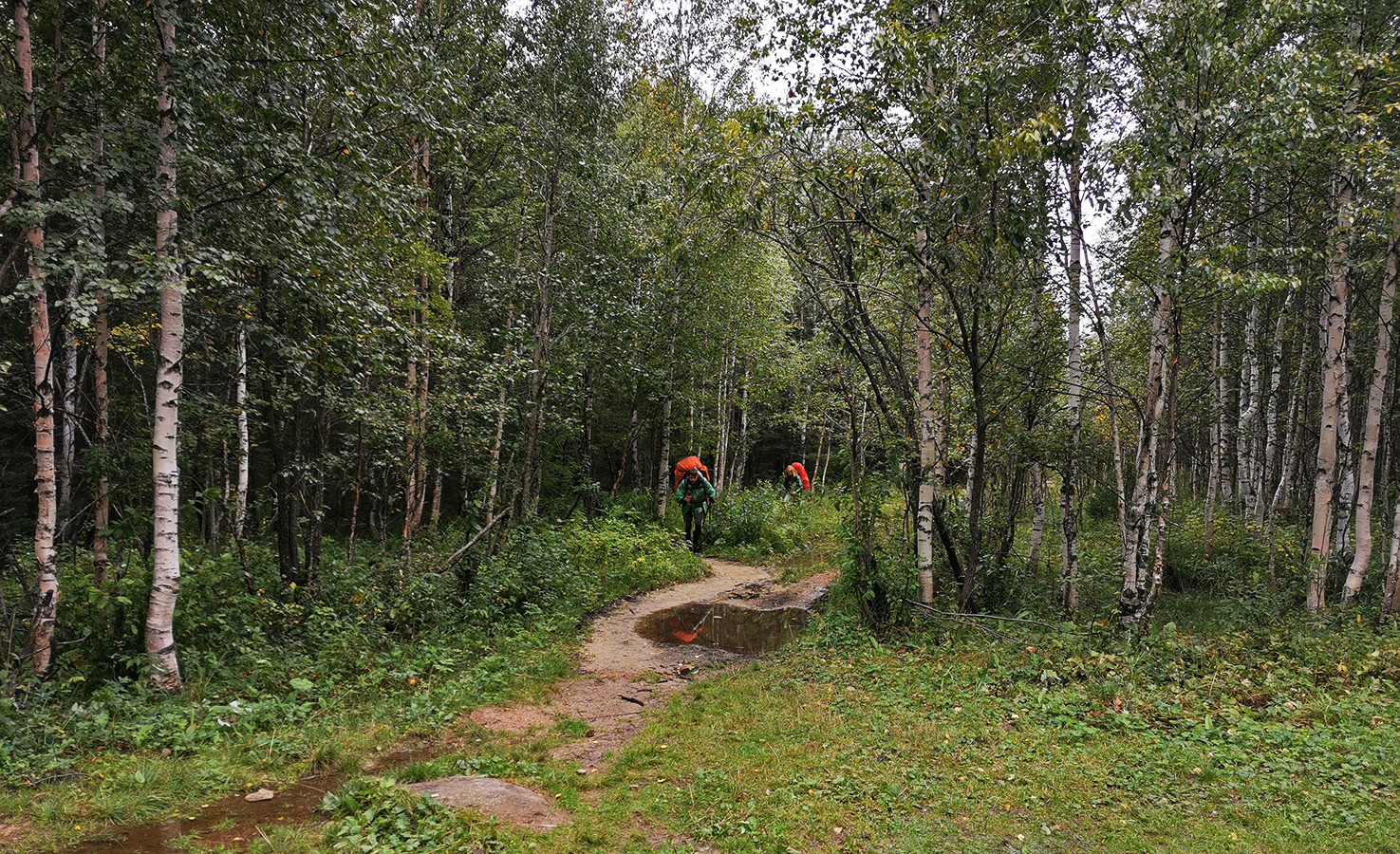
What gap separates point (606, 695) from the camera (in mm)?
7766

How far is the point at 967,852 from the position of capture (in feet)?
13.6

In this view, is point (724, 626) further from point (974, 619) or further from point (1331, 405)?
point (1331, 405)

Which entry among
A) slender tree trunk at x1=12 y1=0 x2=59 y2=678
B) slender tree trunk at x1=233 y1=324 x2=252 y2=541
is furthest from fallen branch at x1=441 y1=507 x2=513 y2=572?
slender tree trunk at x1=12 y1=0 x2=59 y2=678

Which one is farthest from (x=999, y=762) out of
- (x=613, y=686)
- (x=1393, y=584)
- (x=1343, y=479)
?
(x=1343, y=479)

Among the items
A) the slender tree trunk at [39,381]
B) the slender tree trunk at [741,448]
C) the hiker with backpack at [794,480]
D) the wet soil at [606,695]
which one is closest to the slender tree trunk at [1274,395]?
the wet soil at [606,695]

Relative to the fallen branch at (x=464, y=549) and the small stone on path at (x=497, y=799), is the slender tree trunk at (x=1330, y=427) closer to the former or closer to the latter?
the small stone on path at (x=497, y=799)

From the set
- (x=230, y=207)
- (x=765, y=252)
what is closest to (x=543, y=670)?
(x=230, y=207)

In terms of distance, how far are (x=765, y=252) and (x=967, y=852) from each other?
18.6m

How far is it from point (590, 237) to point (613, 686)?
963 cm

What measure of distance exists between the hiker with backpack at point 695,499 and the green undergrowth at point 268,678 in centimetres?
472

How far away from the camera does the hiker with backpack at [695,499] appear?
1520 cm

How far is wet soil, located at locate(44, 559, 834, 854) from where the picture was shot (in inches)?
172

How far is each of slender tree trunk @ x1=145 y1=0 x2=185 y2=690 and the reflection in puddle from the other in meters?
6.02

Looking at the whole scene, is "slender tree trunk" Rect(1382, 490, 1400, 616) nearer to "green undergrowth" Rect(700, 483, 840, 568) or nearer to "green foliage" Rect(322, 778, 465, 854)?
"green undergrowth" Rect(700, 483, 840, 568)
